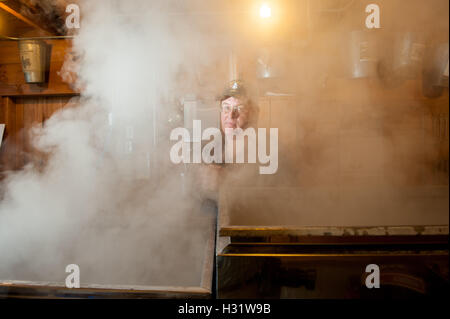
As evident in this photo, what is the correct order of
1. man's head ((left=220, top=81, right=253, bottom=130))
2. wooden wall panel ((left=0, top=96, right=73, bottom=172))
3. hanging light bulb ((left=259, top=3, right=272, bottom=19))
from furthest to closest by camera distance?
wooden wall panel ((left=0, top=96, right=73, bottom=172))
man's head ((left=220, top=81, right=253, bottom=130))
hanging light bulb ((left=259, top=3, right=272, bottom=19))

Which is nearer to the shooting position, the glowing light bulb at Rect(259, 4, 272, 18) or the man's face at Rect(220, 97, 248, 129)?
the glowing light bulb at Rect(259, 4, 272, 18)

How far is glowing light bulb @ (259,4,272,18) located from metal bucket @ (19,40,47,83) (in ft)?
6.83

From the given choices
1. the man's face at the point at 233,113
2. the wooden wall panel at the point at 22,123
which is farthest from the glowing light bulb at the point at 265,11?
the wooden wall panel at the point at 22,123

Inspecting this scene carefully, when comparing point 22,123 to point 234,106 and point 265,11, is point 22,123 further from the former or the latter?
point 265,11

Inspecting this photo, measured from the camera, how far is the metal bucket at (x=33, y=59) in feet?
8.19

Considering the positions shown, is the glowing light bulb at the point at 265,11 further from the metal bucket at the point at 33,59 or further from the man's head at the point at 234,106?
the metal bucket at the point at 33,59

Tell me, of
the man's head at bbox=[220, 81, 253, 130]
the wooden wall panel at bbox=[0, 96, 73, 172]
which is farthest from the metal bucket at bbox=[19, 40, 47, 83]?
the man's head at bbox=[220, 81, 253, 130]

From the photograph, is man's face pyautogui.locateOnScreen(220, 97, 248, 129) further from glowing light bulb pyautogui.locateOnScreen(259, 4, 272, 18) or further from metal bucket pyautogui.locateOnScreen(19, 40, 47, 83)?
metal bucket pyautogui.locateOnScreen(19, 40, 47, 83)

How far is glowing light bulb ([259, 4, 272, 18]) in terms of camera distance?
76.1 inches

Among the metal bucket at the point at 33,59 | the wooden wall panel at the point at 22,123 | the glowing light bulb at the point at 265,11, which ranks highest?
the glowing light bulb at the point at 265,11

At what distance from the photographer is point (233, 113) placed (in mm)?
2496

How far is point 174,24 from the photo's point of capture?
99.9 inches

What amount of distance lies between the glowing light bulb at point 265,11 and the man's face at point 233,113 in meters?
0.73
